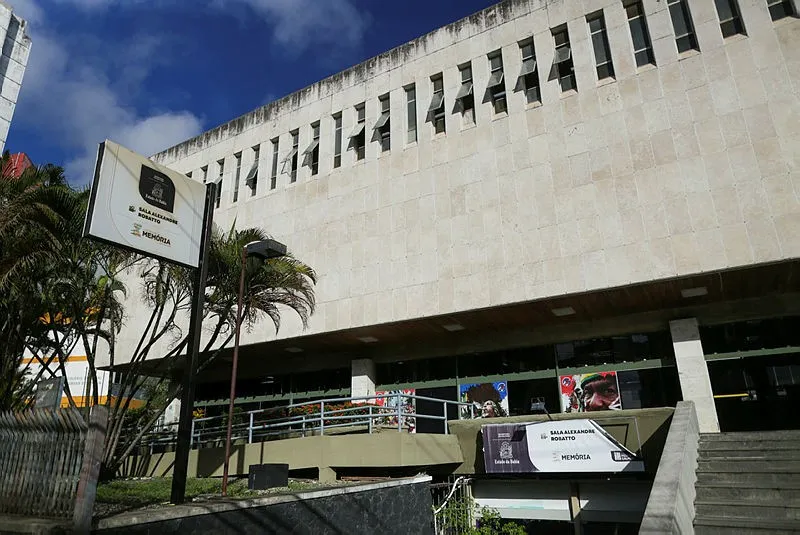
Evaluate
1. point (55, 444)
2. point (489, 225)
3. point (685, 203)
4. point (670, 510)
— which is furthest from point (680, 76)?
point (55, 444)

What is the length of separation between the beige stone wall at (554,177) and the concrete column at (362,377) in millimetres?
2980

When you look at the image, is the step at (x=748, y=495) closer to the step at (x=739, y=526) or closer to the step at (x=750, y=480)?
the step at (x=750, y=480)

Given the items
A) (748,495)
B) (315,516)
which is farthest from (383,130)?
(748,495)

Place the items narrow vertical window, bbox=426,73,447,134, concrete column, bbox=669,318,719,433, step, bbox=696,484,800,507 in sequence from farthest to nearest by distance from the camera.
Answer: narrow vertical window, bbox=426,73,447,134 → concrete column, bbox=669,318,719,433 → step, bbox=696,484,800,507

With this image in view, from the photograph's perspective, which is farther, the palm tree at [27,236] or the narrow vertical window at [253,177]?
the narrow vertical window at [253,177]

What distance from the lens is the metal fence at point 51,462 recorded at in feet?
19.6

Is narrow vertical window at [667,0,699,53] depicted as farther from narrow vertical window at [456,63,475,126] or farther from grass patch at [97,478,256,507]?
grass patch at [97,478,256,507]

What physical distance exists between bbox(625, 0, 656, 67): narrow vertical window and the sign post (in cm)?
1278

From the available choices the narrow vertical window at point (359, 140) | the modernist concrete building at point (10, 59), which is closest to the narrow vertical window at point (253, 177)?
the narrow vertical window at point (359, 140)

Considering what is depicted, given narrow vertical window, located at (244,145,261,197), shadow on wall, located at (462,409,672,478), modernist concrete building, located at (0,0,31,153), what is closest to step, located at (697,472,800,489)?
shadow on wall, located at (462,409,672,478)

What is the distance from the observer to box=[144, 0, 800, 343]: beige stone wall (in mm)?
13297

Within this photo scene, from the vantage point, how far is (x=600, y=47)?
1631 centimetres

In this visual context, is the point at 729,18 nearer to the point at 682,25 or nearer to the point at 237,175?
the point at 682,25

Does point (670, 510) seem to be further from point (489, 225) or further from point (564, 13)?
point (564, 13)
